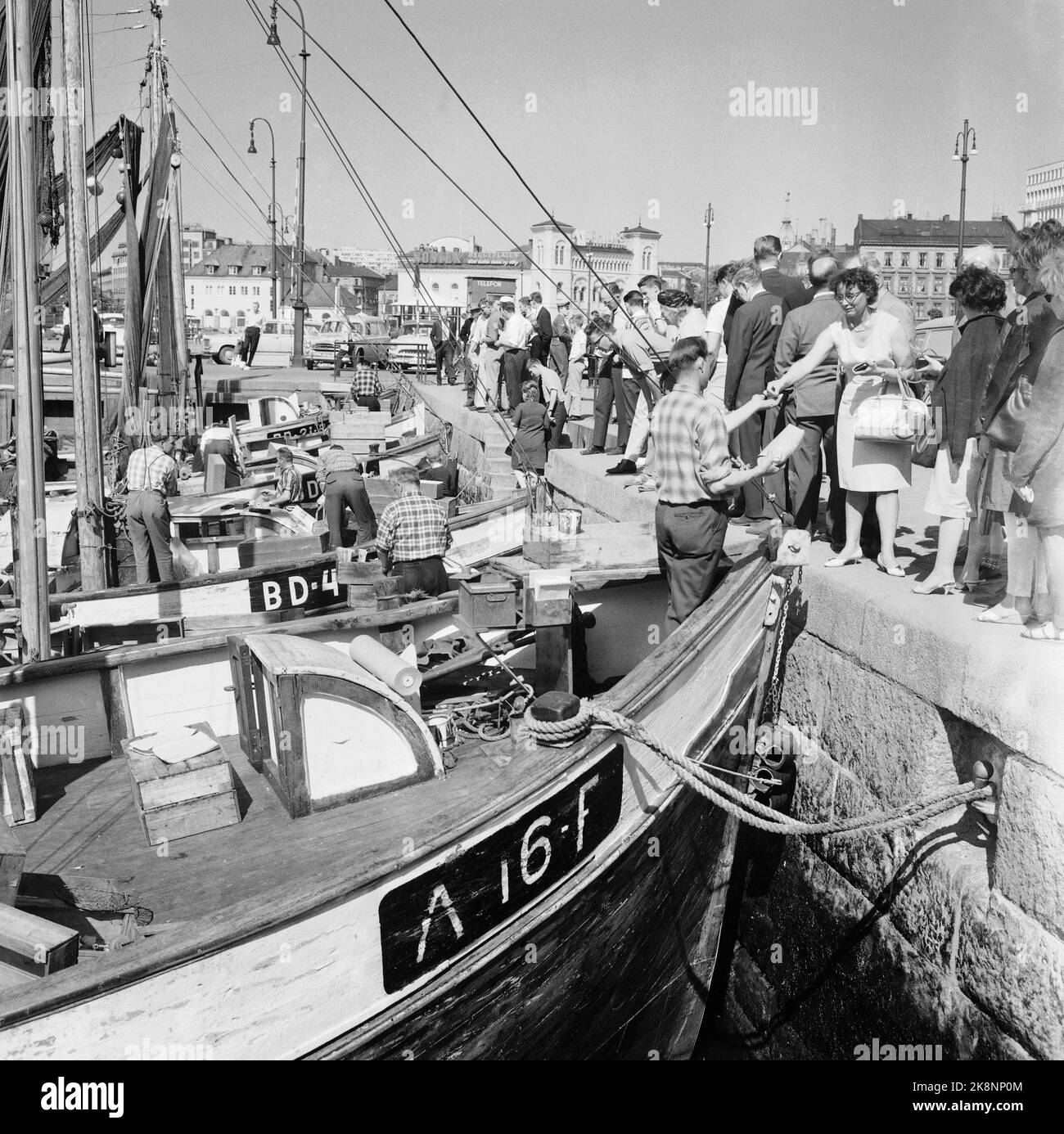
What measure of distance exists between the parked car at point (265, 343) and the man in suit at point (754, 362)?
34475mm

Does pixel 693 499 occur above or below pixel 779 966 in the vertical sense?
above

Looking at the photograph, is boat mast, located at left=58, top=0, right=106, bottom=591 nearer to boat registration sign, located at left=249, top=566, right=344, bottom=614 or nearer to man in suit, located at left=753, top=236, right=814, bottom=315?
boat registration sign, located at left=249, top=566, right=344, bottom=614

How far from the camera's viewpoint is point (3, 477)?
19.0 m

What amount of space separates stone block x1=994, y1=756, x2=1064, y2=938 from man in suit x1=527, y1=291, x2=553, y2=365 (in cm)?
1105

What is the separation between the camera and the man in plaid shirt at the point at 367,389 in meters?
25.3

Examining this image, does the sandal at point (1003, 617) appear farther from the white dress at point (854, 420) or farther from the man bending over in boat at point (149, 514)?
the man bending over in boat at point (149, 514)

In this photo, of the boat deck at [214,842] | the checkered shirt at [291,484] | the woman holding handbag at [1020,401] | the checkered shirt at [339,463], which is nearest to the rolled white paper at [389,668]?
the boat deck at [214,842]

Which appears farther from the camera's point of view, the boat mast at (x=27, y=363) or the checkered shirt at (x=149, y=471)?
the checkered shirt at (x=149, y=471)

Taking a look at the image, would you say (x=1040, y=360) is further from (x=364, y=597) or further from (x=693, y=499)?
(x=364, y=597)

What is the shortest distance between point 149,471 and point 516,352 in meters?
6.25

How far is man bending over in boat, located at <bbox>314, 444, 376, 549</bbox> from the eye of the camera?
11.9 meters
